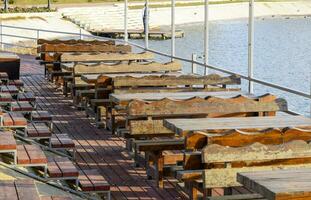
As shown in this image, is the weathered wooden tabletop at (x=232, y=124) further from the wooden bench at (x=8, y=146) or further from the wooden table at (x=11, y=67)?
the wooden table at (x=11, y=67)

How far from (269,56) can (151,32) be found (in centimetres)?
2000

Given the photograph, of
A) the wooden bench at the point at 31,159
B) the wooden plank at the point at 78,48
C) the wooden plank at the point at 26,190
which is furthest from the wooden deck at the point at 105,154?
the wooden plank at the point at 26,190

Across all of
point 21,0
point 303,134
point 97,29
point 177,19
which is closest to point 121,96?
point 303,134

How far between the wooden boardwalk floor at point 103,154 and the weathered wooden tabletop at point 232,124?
65cm

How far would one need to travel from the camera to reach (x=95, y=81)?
11461 mm

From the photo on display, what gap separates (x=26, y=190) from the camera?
227 inches

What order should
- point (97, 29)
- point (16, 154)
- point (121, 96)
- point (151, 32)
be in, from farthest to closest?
1. point (97, 29)
2. point (151, 32)
3. point (121, 96)
4. point (16, 154)

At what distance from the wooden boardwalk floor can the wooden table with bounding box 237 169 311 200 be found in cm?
234

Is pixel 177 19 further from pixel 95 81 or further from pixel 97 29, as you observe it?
pixel 95 81

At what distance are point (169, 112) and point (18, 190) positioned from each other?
2.81 m

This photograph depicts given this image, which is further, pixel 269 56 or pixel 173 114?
pixel 269 56

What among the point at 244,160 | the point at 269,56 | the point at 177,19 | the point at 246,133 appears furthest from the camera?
the point at 177,19

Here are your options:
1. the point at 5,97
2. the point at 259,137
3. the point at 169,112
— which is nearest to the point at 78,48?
A: the point at 5,97

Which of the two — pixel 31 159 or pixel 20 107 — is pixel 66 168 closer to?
pixel 31 159
